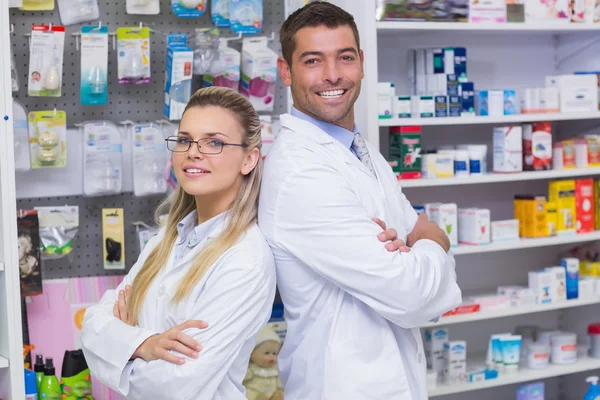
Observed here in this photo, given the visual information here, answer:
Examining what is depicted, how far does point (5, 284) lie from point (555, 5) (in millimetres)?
2697

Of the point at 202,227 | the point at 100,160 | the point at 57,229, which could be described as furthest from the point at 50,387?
the point at 202,227

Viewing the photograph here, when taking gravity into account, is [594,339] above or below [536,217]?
below

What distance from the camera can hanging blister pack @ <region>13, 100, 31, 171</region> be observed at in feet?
10.4

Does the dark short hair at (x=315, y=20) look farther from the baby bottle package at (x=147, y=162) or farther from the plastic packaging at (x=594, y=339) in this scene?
the plastic packaging at (x=594, y=339)

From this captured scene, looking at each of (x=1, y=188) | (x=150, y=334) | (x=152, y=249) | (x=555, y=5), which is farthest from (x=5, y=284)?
(x=555, y=5)

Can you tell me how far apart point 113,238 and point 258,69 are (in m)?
0.94

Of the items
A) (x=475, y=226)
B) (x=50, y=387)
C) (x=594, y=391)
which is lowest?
(x=594, y=391)

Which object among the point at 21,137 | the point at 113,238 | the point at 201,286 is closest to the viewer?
the point at 201,286

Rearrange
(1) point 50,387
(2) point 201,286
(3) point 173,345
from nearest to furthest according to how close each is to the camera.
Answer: (3) point 173,345, (2) point 201,286, (1) point 50,387

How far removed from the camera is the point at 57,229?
10.9 feet

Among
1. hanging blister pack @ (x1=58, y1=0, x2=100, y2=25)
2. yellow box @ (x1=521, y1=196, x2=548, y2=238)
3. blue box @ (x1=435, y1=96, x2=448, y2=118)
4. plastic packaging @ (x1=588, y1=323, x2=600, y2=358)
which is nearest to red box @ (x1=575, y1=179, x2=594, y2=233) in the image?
yellow box @ (x1=521, y1=196, x2=548, y2=238)

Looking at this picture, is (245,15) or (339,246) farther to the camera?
(245,15)

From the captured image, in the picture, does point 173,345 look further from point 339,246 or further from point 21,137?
point 21,137

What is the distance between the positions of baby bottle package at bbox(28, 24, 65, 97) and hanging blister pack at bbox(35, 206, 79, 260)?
0.48 m
